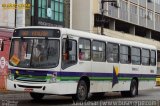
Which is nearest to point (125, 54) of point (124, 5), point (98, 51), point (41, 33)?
point (98, 51)

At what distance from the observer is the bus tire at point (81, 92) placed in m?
20.3

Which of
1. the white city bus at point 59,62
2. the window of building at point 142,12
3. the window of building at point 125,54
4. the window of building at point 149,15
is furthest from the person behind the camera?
the window of building at point 149,15

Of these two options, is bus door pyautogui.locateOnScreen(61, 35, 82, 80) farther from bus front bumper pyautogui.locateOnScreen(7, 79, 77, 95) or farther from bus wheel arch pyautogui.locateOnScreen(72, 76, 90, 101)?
bus wheel arch pyautogui.locateOnScreen(72, 76, 90, 101)

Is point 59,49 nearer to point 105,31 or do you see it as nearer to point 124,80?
point 124,80

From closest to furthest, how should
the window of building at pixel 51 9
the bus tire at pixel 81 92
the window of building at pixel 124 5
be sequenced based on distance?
1. the bus tire at pixel 81 92
2. the window of building at pixel 51 9
3. the window of building at pixel 124 5

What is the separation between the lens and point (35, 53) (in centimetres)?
1927

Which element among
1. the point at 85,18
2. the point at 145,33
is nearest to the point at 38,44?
the point at 85,18

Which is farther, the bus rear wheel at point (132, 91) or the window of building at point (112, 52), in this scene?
the bus rear wheel at point (132, 91)

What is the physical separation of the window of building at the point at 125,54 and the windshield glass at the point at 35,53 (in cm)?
628

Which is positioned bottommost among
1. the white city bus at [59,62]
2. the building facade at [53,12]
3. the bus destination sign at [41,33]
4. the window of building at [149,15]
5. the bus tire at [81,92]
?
the bus tire at [81,92]

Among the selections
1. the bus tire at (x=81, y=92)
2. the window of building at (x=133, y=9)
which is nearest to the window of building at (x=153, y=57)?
the bus tire at (x=81, y=92)

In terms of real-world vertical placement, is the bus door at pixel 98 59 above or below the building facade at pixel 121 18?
below

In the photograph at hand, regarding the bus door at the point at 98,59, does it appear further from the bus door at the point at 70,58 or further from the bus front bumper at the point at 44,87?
the bus front bumper at the point at 44,87

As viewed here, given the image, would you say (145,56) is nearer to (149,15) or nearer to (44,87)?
(44,87)
